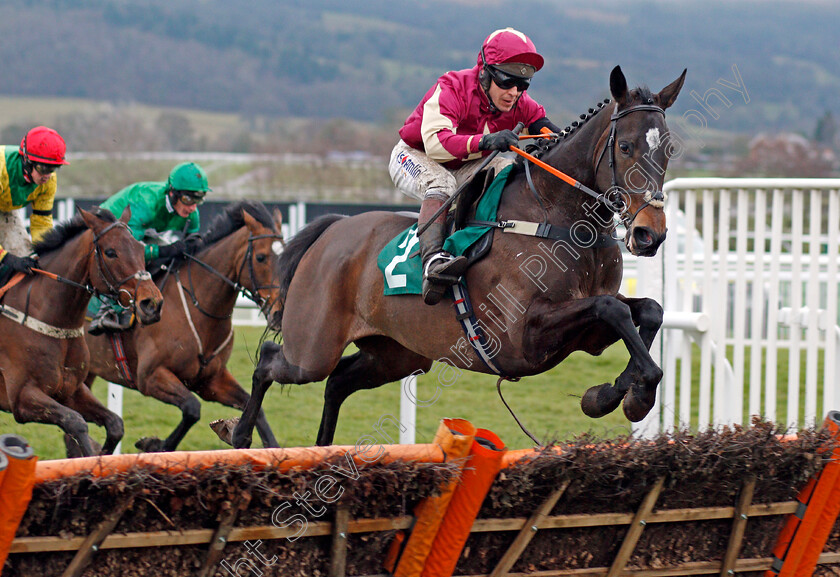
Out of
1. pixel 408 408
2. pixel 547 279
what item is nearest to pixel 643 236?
pixel 547 279

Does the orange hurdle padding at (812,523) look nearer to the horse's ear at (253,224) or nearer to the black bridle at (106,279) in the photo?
the black bridle at (106,279)

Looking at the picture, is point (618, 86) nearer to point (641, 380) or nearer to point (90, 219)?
point (641, 380)

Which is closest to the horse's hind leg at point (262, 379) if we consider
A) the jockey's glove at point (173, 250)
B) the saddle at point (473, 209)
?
the saddle at point (473, 209)

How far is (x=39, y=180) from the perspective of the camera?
4977 millimetres

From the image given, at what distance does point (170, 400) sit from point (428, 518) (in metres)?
2.84

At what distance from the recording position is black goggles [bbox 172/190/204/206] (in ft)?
18.9

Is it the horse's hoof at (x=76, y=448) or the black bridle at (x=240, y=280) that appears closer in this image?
the horse's hoof at (x=76, y=448)

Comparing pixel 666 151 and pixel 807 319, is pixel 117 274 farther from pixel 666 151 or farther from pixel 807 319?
pixel 807 319

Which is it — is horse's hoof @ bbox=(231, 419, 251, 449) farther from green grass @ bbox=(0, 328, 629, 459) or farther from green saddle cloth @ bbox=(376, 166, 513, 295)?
green saddle cloth @ bbox=(376, 166, 513, 295)

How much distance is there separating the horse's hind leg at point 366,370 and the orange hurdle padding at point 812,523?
1855 mm

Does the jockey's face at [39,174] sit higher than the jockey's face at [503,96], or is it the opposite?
the jockey's face at [503,96]

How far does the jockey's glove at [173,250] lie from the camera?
5.72 metres

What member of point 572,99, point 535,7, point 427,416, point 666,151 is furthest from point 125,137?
point 535,7

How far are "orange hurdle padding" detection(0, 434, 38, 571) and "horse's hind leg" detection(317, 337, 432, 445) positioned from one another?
213cm
